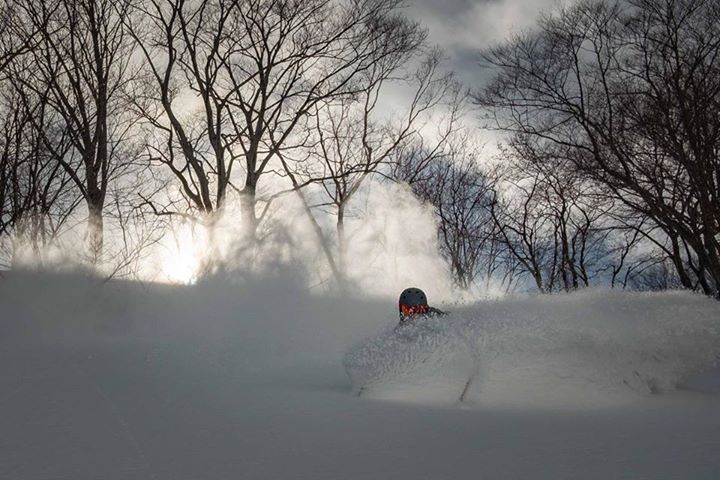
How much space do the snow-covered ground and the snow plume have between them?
0.05ft

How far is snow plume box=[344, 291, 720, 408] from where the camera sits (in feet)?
14.7

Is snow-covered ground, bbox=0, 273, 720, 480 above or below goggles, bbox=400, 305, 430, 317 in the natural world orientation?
below

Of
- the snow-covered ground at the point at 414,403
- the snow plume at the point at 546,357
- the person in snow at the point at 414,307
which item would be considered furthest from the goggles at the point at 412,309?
the snow plume at the point at 546,357

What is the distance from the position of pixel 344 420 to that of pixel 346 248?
13.7 m

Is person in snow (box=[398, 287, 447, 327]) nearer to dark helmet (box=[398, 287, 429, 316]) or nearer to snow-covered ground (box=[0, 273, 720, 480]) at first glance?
dark helmet (box=[398, 287, 429, 316])

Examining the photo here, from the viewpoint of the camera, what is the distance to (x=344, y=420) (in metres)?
3.71

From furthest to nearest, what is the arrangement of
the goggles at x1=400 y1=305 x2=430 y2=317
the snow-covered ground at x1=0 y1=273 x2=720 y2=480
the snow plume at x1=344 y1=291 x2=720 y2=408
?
the goggles at x1=400 y1=305 x2=430 y2=317 → the snow plume at x1=344 y1=291 x2=720 y2=408 → the snow-covered ground at x1=0 y1=273 x2=720 y2=480

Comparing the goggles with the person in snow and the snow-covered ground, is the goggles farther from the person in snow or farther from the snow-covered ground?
the snow-covered ground

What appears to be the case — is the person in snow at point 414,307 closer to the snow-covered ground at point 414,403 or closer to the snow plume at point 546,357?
the snow-covered ground at point 414,403

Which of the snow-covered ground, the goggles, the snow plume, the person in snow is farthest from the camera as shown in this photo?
the goggles

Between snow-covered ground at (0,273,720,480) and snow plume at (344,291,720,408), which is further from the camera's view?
snow plume at (344,291,720,408)

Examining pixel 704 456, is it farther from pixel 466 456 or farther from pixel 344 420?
pixel 344 420

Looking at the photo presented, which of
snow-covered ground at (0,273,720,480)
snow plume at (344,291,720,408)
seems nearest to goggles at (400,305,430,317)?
snow-covered ground at (0,273,720,480)

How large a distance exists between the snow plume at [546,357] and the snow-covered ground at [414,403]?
0.6 inches
